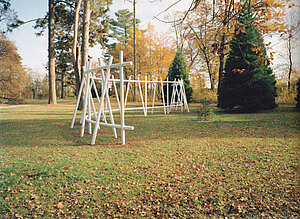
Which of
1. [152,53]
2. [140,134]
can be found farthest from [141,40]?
[140,134]

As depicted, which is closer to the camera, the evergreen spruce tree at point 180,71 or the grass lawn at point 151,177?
the grass lawn at point 151,177

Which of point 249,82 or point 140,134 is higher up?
point 249,82

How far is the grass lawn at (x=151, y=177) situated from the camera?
2.14m

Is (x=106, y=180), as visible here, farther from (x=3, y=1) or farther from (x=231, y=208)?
(x=3, y=1)

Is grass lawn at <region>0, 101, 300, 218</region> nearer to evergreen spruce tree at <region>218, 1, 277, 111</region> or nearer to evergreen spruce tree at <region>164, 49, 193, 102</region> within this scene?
evergreen spruce tree at <region>218, 1, 277, 111</region>

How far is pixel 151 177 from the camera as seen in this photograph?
9.11 feet

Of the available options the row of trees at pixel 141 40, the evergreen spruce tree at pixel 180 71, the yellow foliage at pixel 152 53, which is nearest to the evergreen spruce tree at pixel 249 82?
the row of trees at pixel 141 40

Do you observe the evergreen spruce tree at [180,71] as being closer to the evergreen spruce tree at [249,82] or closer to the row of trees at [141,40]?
the row of trees at [141,40]

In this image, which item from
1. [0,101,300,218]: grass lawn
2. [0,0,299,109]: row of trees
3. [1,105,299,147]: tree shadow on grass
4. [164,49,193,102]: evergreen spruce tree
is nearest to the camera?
[0,101,300,218]: grass lawn

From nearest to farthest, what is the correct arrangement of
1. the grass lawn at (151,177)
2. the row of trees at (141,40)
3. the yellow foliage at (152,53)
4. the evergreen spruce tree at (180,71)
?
the grass lawn at (151,177) < the row of trees at (141,40) < the evergreen spruce tree at (180,71) < the yellow foliage at (152,53)

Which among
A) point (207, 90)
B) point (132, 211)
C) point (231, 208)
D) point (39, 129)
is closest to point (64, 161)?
point (132, 211)

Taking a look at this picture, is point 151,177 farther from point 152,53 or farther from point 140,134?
point 152,53

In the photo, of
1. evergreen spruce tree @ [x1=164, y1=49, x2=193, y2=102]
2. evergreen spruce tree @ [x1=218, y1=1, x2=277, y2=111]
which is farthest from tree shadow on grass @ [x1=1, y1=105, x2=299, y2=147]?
evergreen spruce tree @ [x1=164, y1=49, x2=193, y2=102]

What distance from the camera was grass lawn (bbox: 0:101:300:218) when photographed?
214 cm
